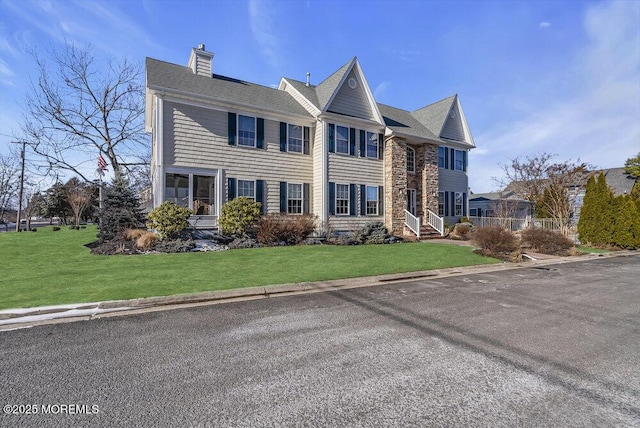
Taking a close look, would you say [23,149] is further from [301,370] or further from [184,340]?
[301,370]

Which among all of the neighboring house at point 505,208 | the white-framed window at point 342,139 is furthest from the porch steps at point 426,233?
the neighboring house at point 505,208

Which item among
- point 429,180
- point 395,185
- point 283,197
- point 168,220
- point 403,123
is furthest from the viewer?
point 403,123

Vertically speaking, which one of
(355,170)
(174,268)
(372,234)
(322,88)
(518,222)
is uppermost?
(322,88)

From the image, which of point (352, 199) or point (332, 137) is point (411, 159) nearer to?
point (352, 199)

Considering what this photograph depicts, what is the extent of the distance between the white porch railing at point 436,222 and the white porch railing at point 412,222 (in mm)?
2348

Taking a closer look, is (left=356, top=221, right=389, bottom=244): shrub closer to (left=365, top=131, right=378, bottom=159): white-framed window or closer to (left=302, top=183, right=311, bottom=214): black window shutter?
(left=302, top=183, right=311, bottom=214): black window shutter

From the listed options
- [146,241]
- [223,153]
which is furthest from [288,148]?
[146,241]

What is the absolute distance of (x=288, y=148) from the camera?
1667 centimetres

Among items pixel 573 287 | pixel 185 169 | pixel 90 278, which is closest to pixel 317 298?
pixel 90 278

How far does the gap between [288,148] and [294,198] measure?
2827mm

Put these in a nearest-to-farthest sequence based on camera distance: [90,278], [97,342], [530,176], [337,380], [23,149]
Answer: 1. [337,380]
2. [97,342]
3. [90,278]
4. [23,149]
5. [530,176]

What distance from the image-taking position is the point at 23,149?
2411 centimetres

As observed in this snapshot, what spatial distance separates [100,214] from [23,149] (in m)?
17.7

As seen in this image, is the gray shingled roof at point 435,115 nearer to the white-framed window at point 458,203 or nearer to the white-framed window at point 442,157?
the white-framed window at point 442,157
